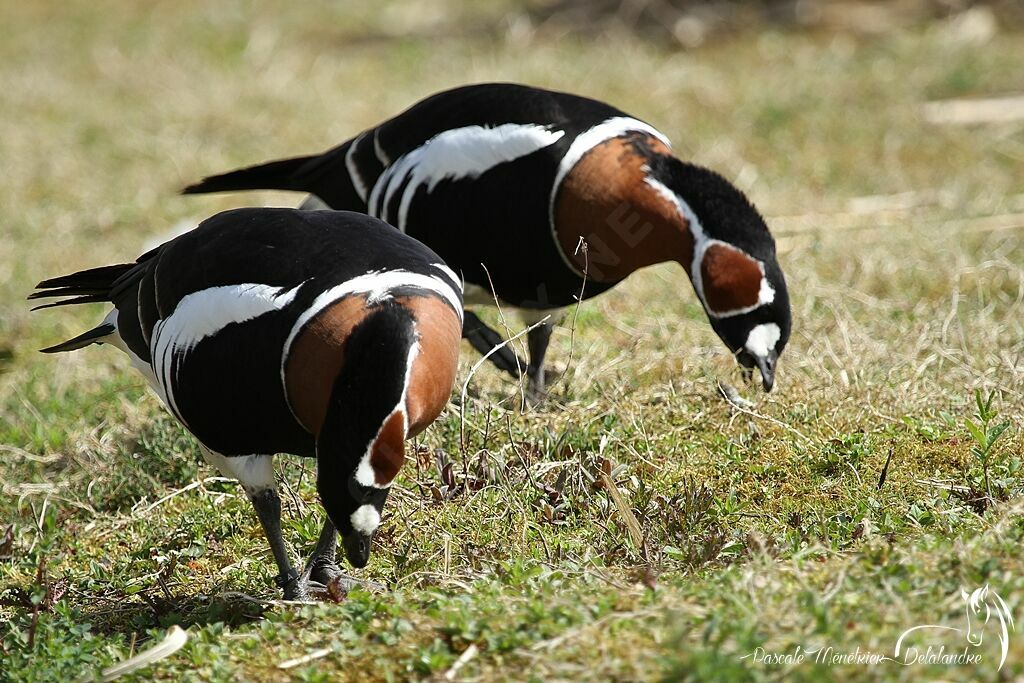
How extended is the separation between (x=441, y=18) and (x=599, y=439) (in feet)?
27.6

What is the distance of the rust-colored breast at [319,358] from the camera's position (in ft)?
10.4

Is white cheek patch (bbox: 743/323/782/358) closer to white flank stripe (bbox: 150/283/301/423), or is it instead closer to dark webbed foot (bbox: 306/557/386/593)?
dark webbed foot (bbox: 306/557/386/593)

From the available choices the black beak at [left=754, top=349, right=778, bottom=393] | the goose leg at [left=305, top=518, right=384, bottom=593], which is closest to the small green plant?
the black beak at [left=754, top=349, right=778, bottom=393]

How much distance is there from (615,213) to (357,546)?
5.64 feet

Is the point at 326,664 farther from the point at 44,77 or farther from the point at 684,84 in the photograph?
the point at 44,77

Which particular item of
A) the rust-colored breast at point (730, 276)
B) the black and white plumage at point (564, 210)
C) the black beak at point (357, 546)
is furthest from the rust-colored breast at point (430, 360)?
the rust-colored breast at point (730, 276)

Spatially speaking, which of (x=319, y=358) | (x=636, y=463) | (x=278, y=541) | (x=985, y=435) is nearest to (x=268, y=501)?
(x=278, y=541)

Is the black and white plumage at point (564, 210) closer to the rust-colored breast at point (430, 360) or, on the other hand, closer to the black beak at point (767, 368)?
the black beak at point (767, 368)

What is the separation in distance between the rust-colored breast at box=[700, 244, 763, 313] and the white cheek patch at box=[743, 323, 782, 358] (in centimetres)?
9

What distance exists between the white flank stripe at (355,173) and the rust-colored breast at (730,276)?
1395mm

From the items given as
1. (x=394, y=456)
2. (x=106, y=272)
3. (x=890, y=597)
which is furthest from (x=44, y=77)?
(x=890, y=597)

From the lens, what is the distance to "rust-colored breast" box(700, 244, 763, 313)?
4352 mm

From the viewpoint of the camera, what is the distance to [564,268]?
456 centimetres

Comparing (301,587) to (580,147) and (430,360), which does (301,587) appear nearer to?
(430,360)
